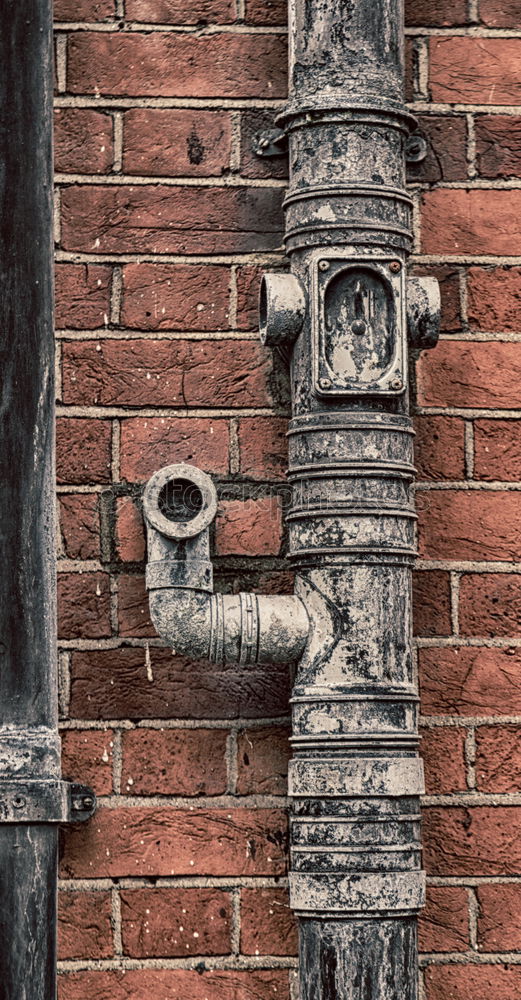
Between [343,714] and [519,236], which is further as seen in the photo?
[519,236]

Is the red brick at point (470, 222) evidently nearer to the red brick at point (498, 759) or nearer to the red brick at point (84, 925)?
the red brick at point (498, 759)

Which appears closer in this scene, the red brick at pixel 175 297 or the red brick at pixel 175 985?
the red brick at pixel 175 985

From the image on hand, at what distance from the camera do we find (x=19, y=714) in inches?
75.5

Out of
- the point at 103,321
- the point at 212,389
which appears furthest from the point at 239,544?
the point at 103,321

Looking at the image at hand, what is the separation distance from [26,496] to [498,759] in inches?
29.4

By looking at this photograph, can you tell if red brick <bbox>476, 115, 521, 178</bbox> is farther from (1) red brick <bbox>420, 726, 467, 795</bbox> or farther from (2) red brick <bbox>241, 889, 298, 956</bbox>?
(2) red brick <bbox>241, 889, 298, 956</bbox>

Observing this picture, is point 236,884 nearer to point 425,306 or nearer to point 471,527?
point 471,527

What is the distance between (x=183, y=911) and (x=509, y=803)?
470 mm

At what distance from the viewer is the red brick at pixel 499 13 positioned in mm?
2236

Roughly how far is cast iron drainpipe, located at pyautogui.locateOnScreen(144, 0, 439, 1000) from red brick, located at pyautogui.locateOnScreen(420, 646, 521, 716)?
113 millimetres

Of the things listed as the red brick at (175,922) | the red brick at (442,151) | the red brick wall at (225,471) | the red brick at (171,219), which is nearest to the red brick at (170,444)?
the red brick wall at (225,471)

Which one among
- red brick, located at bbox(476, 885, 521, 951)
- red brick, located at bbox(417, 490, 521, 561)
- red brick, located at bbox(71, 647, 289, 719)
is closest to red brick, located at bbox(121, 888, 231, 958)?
red brick, located at bbox(71, 647, 289, 719)

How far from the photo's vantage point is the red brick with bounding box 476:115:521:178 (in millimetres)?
2215

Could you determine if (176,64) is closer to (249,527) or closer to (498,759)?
(249,527)
